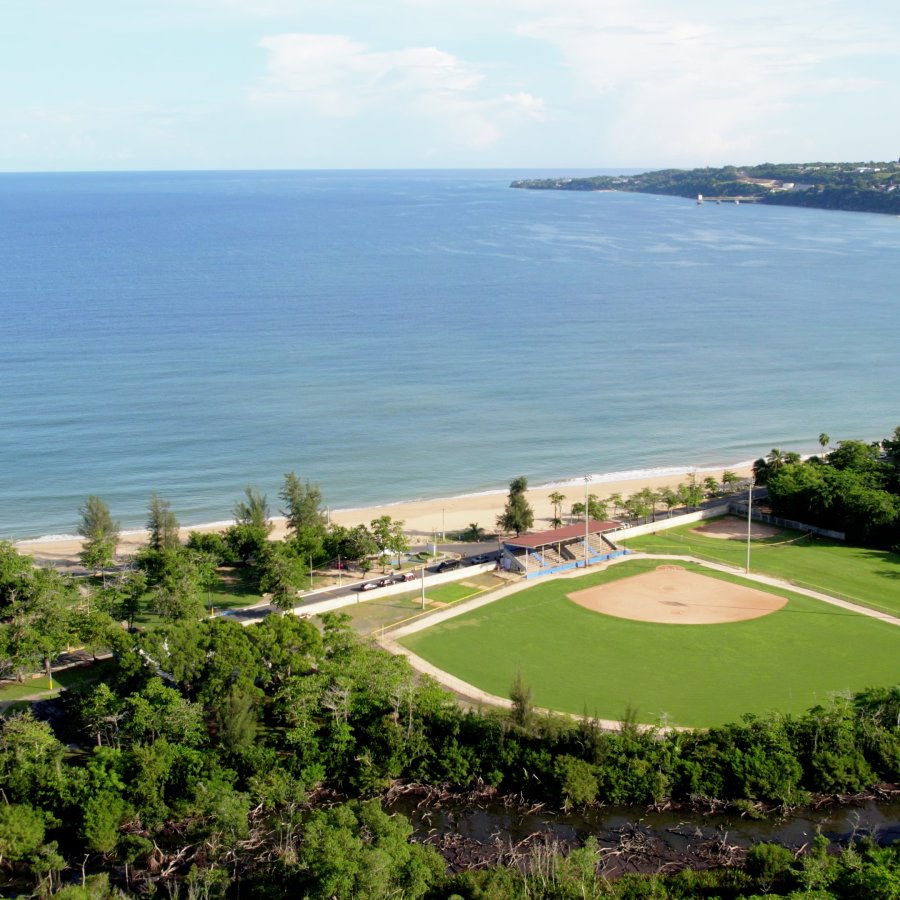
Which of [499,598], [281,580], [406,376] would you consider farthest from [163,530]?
[406,376]

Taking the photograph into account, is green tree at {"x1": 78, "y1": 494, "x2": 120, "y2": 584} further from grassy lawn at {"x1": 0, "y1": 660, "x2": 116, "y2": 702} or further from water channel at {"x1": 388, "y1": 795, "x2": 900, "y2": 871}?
water channel at {"x1": 388, "y1": 795, "x2": 900, "y2": 871}

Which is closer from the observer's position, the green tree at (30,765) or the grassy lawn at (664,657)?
the green tree at (30,765)

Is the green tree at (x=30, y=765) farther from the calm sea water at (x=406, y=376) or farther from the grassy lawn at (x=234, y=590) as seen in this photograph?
the calm sea water at (x=406, y=376)

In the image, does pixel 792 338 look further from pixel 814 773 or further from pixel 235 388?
pixel 814 773

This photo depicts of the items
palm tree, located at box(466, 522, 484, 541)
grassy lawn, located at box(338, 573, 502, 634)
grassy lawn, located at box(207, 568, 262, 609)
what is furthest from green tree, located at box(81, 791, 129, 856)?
palm tree, located at box(466, 522, 484, 541)

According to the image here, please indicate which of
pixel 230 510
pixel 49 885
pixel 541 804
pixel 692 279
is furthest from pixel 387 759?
pixel 692 279

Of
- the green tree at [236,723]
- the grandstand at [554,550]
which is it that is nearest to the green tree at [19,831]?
the green tree at [236,723]
